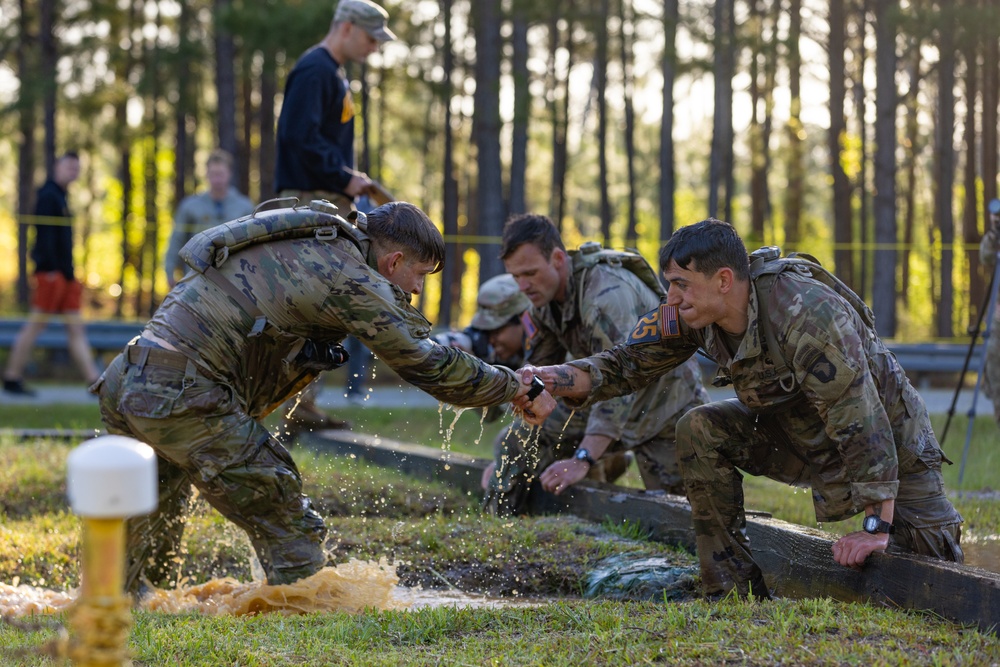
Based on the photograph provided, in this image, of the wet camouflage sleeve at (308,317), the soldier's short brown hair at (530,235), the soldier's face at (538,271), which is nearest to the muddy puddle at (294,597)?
the wet camouflage sleeve at (308,317)

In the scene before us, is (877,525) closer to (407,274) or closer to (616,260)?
(407,274)

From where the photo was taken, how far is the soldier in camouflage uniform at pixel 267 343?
15.0ft

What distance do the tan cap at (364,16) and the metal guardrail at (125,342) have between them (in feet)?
26.9

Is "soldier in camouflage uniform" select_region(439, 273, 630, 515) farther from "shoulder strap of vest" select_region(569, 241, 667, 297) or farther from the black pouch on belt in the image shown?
the black pouch on belt

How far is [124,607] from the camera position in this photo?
1.84 metres

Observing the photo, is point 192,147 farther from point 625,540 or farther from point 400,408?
point 625,540

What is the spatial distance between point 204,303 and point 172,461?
70 centimetres

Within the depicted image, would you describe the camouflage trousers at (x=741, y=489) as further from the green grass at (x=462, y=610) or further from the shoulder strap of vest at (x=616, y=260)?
the shoulder strap of vest at (x=616, y=260)

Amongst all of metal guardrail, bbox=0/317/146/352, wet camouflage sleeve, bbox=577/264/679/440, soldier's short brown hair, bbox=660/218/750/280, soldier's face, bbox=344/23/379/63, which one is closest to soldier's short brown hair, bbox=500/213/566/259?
wet camouflage sleeve, bbox=577/264/679/440

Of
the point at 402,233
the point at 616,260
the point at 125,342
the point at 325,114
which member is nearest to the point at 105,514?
the point at 402,233

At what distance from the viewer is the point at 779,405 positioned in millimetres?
4648

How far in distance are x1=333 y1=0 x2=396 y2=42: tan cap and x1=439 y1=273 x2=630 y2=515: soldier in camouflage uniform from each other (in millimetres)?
1857

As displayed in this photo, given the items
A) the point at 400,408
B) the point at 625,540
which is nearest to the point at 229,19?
the point at 400,408

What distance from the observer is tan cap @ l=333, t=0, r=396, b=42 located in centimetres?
741
